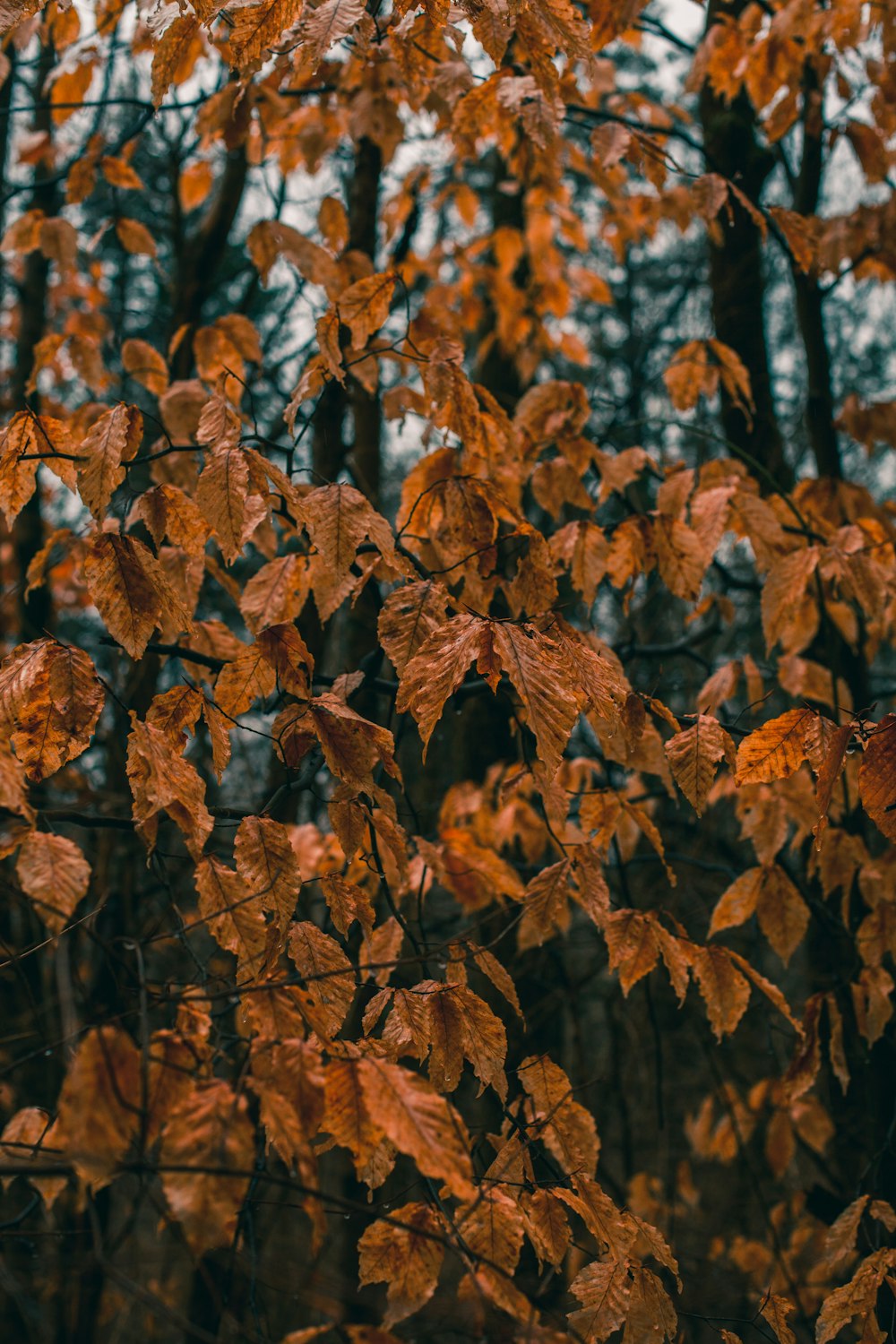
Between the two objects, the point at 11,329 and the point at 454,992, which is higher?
the point at 11,329

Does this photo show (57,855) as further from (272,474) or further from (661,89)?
(661,89)

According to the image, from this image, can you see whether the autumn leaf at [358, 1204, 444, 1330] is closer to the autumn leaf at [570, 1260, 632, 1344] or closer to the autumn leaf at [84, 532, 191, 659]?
the autumn leaf at [570, 1260, 632, 1344]

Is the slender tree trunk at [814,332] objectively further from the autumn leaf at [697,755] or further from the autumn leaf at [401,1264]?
the autumn leaf at [401,1264]

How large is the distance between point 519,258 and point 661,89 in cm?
549

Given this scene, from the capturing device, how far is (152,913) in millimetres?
Result: 3740

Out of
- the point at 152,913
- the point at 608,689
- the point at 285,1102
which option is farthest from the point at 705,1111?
the point at 285,1102

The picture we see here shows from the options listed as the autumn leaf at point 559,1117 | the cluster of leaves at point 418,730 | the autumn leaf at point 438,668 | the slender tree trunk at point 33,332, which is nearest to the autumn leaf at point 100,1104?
the cluster of leaves at point 418,730

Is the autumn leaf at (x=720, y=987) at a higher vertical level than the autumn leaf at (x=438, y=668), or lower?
lower

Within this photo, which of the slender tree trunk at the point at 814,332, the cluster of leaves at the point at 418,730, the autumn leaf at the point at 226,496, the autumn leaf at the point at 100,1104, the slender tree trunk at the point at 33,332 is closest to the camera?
the autumn leaf at the point at 100,1104

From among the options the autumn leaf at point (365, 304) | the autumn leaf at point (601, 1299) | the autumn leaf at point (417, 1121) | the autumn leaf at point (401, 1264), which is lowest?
the autumn leaf at point (601, 1299)

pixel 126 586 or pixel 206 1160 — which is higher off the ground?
pixel 126 586

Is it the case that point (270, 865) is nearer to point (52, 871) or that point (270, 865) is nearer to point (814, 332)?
point (52, 871)

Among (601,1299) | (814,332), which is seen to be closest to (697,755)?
(601,1299)

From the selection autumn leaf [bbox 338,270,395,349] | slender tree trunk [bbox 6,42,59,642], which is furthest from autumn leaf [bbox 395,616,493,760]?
slender tree trunk [bbox 6,42,59,642]
